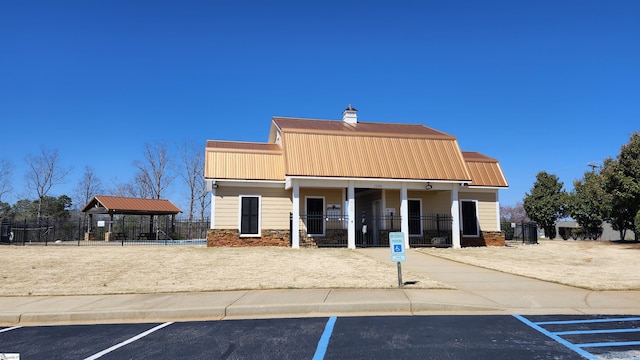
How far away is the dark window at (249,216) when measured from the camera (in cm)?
2191

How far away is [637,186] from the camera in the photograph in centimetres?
2394

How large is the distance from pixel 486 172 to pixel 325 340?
828 inches

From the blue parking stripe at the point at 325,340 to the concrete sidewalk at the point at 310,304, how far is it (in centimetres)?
77

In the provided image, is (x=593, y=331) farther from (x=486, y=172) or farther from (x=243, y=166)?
(x=486, y=172)

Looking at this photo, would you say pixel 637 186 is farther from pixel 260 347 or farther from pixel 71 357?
pixel 71 357

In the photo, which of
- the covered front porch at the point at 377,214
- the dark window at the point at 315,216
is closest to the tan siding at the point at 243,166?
the covered front porch at the point at 377,214

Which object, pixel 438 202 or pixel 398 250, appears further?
pixel 438 202

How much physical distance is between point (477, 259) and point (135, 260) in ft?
42.8

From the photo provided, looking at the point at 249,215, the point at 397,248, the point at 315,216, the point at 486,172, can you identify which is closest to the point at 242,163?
the point at 249,215

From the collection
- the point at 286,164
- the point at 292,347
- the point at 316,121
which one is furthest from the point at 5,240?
the point at 292,347

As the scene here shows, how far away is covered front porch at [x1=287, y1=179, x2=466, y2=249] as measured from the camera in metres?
21.3

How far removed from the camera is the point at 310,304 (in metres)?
8.31

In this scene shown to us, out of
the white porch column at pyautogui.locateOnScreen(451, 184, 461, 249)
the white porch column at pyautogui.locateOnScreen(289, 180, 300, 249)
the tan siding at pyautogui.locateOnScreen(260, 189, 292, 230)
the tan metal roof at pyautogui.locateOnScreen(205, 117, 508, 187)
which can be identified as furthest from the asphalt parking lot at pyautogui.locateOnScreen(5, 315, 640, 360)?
the white porch column at pyautogui.locateOnScreen(451, 184, 461, 249)

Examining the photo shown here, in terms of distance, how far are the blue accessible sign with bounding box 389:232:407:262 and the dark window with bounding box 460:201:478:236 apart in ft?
49.6
